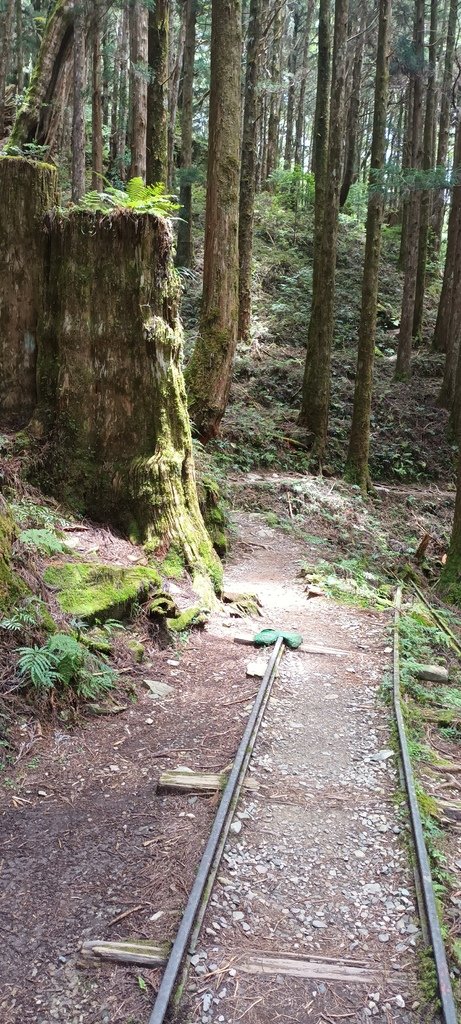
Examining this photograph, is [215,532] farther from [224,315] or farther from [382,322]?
[382,322]

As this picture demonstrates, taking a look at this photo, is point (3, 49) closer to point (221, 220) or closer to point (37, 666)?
point (221, 220)

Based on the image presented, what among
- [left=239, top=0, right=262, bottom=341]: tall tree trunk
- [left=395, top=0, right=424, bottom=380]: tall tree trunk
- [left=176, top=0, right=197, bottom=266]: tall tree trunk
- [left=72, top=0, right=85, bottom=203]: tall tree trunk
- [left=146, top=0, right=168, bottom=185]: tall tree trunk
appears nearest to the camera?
[left=72, top=0, right=85, bottom=203]: tall tree trunk

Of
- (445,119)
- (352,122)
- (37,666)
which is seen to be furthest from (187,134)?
(37,666)

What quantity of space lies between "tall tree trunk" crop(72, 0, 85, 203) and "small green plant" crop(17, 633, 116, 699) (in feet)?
38.9

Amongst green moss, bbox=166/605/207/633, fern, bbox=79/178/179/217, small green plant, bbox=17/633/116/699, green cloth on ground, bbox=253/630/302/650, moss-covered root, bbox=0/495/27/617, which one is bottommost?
green cloth on ground, bbox=253/630/302/650

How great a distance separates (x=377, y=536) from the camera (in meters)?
12.2

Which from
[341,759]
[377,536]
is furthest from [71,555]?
[377,536]

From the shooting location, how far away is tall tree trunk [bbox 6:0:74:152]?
35.0 feet

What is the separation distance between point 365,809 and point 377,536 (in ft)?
27.6

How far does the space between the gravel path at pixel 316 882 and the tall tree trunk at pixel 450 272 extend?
1785 cm

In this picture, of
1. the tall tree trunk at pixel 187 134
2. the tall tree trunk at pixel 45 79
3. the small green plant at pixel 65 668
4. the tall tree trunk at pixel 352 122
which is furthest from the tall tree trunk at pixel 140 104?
the tall tree trunk at pixel 352 122

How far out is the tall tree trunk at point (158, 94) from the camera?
1271 centimetres

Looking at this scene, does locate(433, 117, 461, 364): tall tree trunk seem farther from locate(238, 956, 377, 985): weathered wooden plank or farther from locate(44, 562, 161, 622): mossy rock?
locate(238, 956, 377, 985): weathered wooden plank

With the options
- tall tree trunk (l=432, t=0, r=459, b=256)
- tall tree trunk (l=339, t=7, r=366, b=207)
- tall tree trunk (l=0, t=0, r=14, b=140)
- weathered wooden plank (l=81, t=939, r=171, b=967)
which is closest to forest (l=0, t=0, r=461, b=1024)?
weathered wooden plank (l=81, t=939, r=171, b=967)
